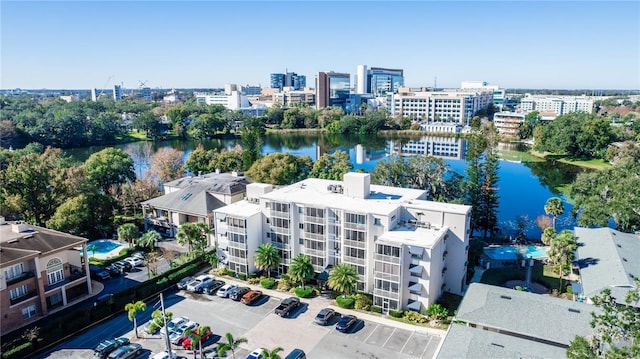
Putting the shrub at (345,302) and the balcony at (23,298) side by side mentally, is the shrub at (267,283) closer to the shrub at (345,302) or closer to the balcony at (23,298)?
the shrub at (345,302)

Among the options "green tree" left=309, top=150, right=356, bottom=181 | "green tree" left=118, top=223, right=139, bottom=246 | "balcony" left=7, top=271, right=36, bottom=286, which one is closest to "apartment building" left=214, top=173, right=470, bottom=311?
"green tree" left=118, top=223, right=139, bottom=246

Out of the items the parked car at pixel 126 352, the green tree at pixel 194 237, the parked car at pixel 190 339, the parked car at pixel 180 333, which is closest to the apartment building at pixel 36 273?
the green tree at pixel 194 237

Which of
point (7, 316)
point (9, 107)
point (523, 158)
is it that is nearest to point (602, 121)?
point (523, 158)

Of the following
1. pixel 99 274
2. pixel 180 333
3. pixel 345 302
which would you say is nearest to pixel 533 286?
pixel 345 302

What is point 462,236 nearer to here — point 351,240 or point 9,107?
point 351,240

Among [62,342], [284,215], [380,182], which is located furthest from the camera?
[380,182]

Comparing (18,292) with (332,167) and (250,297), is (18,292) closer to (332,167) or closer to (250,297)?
(250,297)
